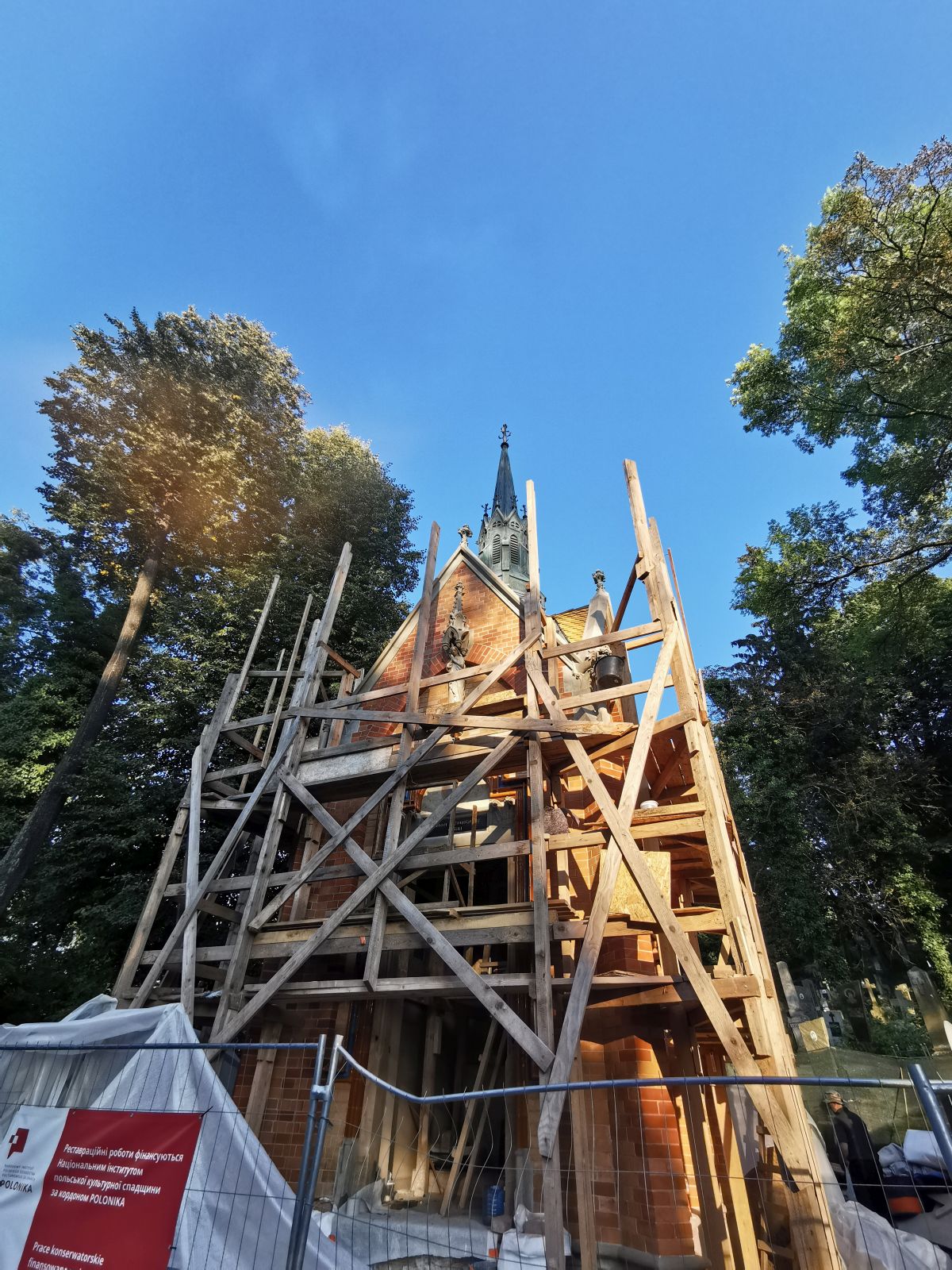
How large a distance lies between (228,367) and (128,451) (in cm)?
484

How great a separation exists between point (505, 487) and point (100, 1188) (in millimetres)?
32131

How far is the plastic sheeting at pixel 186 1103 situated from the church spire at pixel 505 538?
20281 mm

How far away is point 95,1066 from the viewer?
5668 mm

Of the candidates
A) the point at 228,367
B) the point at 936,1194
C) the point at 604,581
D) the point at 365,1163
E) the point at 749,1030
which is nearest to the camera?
the point at 749,1030

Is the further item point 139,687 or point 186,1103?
point 139,687

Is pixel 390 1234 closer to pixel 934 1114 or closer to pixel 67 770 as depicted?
pixel 934 1114

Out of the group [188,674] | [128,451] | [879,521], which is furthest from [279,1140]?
[128,451]

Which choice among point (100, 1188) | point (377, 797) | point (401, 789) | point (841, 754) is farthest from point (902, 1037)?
point (100, 1188)

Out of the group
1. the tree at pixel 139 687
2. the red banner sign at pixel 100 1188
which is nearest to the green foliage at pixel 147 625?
the tree at pixel 139 687

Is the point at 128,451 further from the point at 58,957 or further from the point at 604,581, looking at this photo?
the point at 604,581

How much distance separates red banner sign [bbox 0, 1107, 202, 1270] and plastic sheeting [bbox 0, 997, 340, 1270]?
150 millimetres

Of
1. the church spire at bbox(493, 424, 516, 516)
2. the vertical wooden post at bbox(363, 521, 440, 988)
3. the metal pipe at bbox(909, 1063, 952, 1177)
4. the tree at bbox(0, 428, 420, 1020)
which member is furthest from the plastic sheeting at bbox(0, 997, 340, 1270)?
the church spire at bbox(493, 424, 516, 516)

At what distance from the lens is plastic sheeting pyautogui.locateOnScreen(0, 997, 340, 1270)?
4.30 metres

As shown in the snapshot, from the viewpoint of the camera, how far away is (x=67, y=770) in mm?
16312
